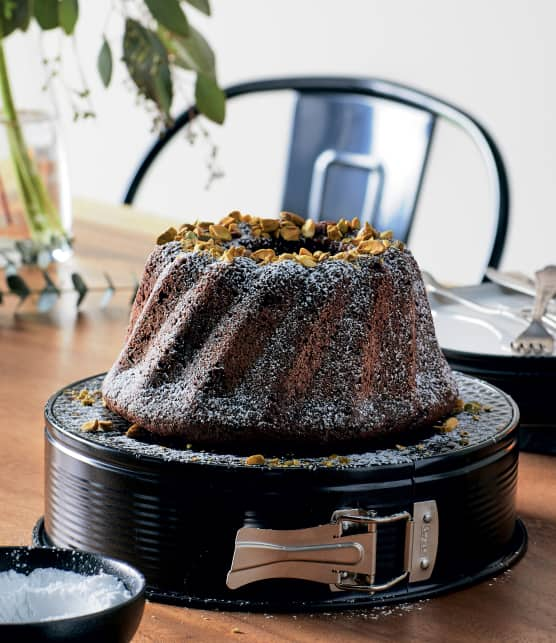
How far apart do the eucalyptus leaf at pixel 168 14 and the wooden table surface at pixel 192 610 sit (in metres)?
0.40

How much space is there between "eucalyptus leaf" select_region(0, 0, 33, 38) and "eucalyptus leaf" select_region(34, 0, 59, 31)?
9 centimetres

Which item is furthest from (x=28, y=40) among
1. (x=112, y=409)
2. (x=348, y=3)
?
(x=348, y=3)

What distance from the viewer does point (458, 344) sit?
116 centimetres

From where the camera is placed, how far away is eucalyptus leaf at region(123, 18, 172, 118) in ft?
4.57

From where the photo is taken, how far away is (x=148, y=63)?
1.42 m

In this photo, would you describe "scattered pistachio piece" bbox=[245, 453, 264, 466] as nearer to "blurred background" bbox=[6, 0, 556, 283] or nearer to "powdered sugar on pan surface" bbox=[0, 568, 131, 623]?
"powdered sugar on pan surface" bbox=[0, 568, 131, 623]

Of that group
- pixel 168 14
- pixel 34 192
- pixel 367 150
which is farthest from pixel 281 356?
pixel 367 150

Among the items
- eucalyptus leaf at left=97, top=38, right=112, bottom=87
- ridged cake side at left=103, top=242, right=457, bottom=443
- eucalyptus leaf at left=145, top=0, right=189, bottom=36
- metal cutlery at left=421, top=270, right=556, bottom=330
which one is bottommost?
metal cutlery at left=421, top=270, right=556, bottom=330

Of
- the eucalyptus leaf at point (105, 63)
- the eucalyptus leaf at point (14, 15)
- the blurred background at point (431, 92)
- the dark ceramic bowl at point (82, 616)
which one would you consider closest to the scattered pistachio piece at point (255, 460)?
the dark ceramic bowl at point (82, 616)

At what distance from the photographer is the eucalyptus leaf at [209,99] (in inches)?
54.9

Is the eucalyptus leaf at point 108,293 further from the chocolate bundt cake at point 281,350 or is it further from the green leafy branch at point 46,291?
the chocolate bundt cake at point 281,350

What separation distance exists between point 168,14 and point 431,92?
2.14 meters

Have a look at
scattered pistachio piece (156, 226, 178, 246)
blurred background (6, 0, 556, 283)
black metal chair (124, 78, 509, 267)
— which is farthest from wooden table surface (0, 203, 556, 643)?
blurred background (6, 0, 556, 283)

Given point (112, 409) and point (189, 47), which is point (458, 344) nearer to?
point (112, 409)
